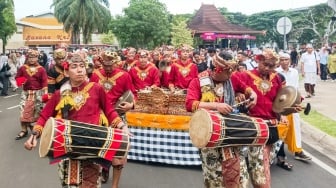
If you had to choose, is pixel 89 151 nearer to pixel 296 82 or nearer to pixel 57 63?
pixel 57 63

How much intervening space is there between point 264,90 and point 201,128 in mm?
1373

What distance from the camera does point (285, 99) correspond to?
18.2 ft

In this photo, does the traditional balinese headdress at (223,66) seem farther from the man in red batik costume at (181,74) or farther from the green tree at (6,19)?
the green tree at (6,19)

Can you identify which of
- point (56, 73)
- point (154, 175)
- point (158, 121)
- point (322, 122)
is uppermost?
point (56, 73)

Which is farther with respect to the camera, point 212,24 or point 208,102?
point 212,24

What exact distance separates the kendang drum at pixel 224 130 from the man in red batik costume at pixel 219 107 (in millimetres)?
108

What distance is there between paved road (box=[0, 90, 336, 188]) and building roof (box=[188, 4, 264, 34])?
121 feet

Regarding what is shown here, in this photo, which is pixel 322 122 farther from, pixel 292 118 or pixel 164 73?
pixel 164 73

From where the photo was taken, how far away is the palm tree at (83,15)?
5362 cm

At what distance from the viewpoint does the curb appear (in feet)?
29.0

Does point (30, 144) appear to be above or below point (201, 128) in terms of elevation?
below

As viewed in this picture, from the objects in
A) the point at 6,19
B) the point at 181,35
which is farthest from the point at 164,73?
the point at 6,19

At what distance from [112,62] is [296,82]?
3.05 metres

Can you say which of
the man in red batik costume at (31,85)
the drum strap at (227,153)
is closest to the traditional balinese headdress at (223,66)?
the drum strap at (227,153)
